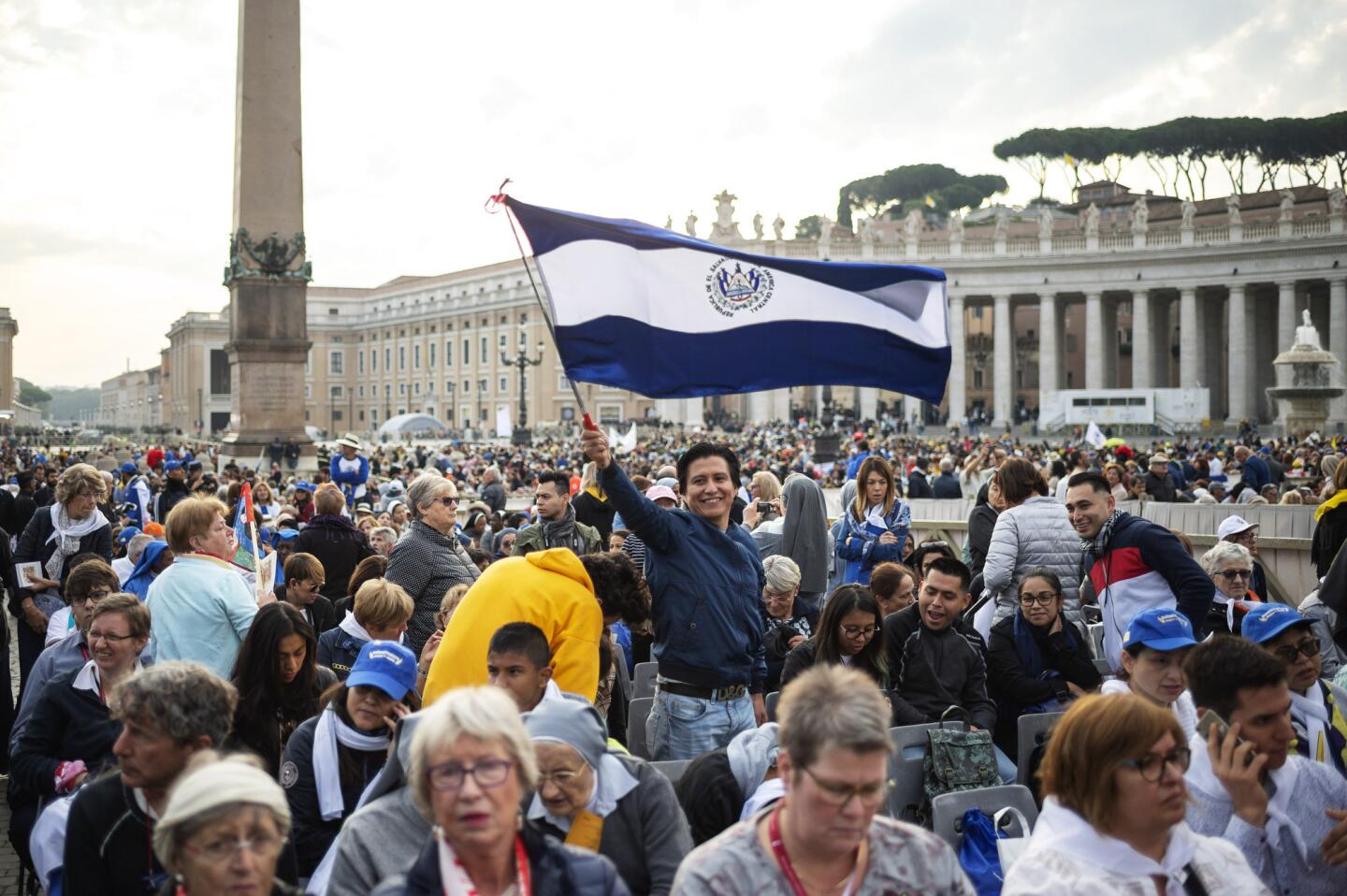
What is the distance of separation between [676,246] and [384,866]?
12.4ft

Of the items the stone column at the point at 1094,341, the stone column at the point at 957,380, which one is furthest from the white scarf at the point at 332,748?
the stone column at the point at 1094,341

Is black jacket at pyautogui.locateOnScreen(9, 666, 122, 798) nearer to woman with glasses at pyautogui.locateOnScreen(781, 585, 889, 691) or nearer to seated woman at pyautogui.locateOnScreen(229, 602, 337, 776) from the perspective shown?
seated woman at pyautogui.locateOnScreen(229, 602, 337, 776)

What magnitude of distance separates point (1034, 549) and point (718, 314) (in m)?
1.99

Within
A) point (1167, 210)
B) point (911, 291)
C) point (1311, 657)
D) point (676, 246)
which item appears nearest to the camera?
point (1311, 657)

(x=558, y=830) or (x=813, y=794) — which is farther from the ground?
(x=813, y=794)

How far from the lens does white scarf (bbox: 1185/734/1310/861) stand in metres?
3.10

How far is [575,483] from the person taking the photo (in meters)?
11.0

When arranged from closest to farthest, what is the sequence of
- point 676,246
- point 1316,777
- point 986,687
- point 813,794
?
1. point 813,794
2. point 1316,777
3. point 986,687
4. point 676,246

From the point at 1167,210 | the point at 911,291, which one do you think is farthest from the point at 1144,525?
the point at 1167,210

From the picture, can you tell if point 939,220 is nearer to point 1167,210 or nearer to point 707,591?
point 1167,210

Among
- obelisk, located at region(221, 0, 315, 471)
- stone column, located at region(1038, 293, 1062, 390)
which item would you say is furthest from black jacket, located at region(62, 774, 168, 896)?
stone column, located at region(1038, 293, 1062, 390)

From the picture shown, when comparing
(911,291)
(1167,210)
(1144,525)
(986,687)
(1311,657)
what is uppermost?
(1167,210)

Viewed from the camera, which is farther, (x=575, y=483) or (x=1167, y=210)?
(x=1167, y=210)

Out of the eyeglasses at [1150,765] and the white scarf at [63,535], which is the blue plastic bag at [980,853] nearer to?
the eyeglasses at [1150,765]
